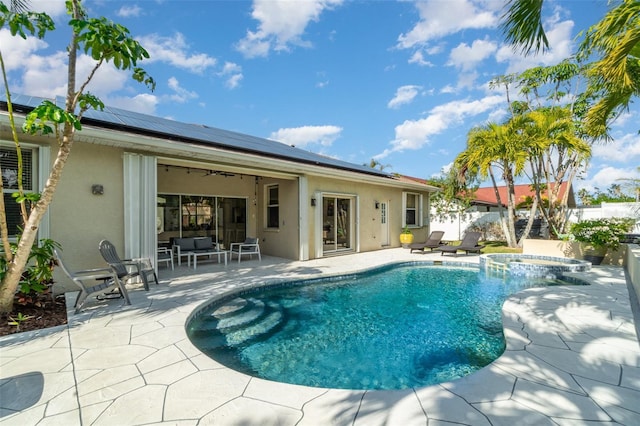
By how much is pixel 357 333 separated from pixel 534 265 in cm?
733

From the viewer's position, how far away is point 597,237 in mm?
9711

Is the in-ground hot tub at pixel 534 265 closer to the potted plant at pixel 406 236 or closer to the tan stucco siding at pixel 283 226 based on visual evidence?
the potted plant at pixel 406 236

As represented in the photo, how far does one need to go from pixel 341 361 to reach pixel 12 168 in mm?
7010

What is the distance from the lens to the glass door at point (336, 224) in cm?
1205

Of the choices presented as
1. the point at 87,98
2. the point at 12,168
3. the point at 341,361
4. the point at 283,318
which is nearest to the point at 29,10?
the point at 87,98

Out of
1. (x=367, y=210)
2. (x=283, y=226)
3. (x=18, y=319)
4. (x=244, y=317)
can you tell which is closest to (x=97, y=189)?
(x=18, y=319)

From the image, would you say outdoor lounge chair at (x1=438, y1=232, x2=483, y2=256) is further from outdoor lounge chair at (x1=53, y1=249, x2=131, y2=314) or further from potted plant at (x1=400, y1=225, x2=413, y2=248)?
outdoor lounge chair at (x1=53, y1=249, x2=131, y2=314)

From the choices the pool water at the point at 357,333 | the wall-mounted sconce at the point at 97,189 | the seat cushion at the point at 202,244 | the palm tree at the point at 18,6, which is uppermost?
the palm tree at the point at 18,6

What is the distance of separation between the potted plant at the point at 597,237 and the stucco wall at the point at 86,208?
546 inches

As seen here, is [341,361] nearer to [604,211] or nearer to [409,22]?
[409,22]

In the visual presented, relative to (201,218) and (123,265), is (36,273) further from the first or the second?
(201,218)

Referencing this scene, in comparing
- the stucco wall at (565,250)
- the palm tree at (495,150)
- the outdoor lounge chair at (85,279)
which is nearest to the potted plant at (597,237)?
the stucco wall at (565,250)

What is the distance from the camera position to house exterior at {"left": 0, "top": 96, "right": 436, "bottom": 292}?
6133 mm

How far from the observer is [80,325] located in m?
4.30
